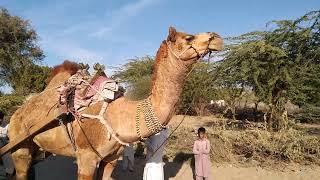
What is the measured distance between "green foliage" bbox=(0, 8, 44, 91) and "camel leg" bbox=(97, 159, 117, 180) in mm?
30015


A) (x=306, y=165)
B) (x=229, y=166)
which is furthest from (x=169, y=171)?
(x=306, y=165)

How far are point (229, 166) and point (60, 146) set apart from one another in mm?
5161

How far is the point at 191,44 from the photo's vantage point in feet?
16.5

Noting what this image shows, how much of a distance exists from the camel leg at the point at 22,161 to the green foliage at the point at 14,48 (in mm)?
29069

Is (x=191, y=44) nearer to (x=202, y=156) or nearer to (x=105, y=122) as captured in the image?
(x=105, y=122)

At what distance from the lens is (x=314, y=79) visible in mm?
12195

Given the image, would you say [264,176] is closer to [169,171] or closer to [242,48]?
[169,171]

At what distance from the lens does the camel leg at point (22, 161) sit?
676 cm

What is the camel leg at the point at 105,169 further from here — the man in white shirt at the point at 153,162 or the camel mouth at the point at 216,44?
the camel mouth at the point at 216,44

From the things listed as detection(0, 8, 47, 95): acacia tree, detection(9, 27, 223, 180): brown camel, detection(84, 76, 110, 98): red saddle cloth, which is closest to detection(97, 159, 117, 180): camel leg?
detection(9, 27, 223, 180): brown camel

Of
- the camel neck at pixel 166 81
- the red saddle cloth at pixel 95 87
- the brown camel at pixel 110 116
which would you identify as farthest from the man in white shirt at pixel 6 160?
the camel neck at pixel 166 81

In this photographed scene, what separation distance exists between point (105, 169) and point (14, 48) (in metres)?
33.0

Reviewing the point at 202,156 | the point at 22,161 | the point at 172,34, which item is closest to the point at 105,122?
the point at 172,34

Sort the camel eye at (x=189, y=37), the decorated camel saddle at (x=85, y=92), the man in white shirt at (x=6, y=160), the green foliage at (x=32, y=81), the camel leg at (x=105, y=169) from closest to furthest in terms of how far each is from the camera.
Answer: the camel eye at (x=189, y=37), the decorated camel saddle at (x=85, y=92), the camel leg at (x=105, y=169), the man in white shirt at (x=6, y=160), the green foliage at (x=32, y=81)
